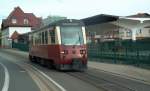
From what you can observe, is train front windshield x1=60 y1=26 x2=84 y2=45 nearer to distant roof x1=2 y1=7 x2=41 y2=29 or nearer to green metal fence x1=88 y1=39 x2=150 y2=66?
green metal fence x1=88 y1=39 x2=150 y2=66

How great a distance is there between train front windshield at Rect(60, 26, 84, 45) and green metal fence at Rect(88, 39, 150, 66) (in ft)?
12.6

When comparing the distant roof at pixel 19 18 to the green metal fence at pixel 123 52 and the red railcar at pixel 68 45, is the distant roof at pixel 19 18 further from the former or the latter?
the red railcar at pixel 68 45

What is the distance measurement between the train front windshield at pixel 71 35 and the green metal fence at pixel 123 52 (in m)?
3.85

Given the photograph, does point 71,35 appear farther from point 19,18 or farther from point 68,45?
point 19,18

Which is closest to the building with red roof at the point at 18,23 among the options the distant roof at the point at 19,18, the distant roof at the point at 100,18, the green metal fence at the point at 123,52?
the distant roof at the point at 19,18

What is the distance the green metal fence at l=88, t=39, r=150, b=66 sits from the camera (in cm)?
2853

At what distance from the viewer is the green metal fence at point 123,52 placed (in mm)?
28533

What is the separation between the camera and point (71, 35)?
92.0 feet

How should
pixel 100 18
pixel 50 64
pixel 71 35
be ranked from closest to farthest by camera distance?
pixel 71 35 → pixel 50 64 → pixel 100 18

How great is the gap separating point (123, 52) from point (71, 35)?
18.5ft

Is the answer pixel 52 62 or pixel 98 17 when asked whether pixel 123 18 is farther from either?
pixel 52 62

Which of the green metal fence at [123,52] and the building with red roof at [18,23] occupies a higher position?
the building with red roof at [18,23]

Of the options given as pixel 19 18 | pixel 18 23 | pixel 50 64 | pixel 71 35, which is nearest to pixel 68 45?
pixel 71 35

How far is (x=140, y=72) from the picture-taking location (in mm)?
25000
